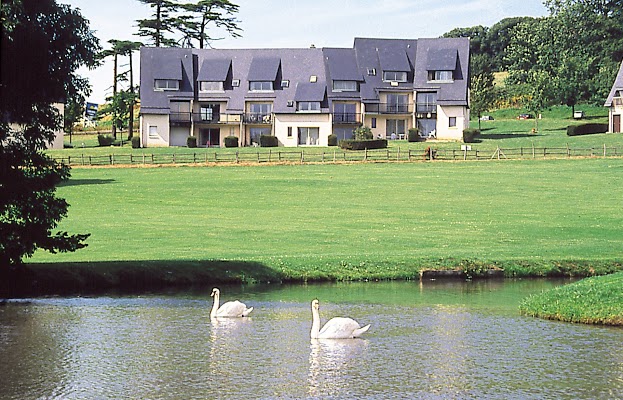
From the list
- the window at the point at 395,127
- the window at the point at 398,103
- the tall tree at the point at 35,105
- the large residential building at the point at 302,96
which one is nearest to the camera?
the tall tree at the point at 35,105

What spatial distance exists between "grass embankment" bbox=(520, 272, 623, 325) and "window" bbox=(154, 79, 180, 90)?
91456mm

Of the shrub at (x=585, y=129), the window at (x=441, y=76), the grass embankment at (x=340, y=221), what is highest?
Answer: the window at (x=441, y=76)

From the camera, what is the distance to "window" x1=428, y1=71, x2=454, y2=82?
115750 millimetres

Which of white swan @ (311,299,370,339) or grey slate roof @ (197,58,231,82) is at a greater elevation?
grey slate roof @ (197,58,231,82)

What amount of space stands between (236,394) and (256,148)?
→ 291 ft

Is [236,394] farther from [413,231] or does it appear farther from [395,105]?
[395,105]

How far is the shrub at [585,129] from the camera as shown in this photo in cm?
10750

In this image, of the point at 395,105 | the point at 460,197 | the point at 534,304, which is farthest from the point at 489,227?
the point at 395,105

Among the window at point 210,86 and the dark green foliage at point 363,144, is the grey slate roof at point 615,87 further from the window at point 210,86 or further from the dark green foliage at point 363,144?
the window at point 210,86

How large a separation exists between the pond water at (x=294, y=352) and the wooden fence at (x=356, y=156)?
57.9 metres

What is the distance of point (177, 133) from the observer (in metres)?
116

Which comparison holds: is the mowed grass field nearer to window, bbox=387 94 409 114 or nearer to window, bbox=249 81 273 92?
window, bbox=387 94 409 114

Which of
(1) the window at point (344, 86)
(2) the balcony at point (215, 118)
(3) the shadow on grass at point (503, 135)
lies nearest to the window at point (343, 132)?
(1) the window at point (344, 86)

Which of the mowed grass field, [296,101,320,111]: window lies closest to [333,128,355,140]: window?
[296,101,320,111]: window
